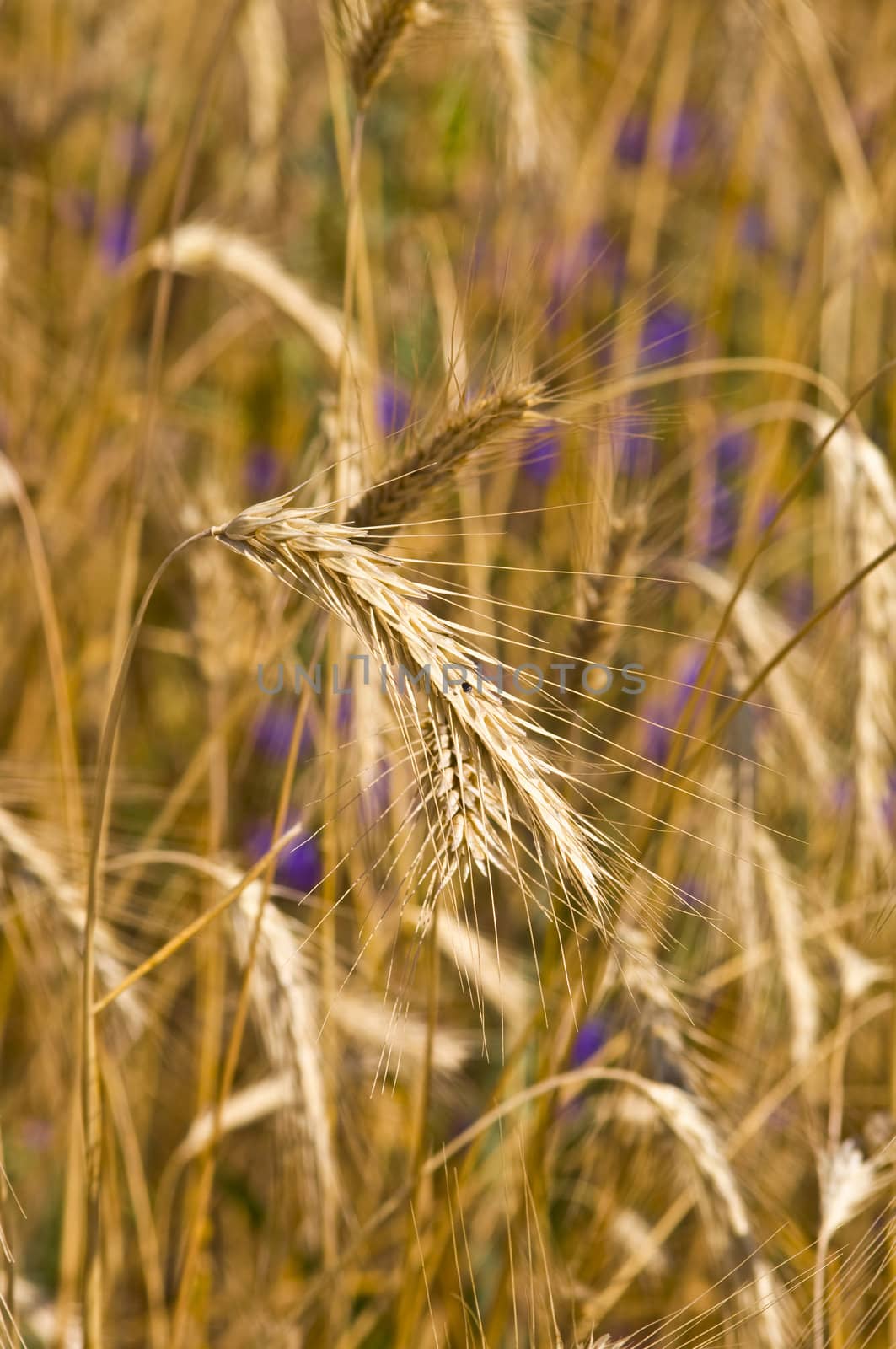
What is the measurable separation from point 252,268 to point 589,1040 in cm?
82

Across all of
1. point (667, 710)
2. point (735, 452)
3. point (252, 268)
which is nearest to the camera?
point (252, 268)

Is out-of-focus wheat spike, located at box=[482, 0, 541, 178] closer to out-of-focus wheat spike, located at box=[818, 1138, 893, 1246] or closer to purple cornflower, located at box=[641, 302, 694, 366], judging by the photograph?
purple cornflower, located at box=[641, 302, 694, 366]

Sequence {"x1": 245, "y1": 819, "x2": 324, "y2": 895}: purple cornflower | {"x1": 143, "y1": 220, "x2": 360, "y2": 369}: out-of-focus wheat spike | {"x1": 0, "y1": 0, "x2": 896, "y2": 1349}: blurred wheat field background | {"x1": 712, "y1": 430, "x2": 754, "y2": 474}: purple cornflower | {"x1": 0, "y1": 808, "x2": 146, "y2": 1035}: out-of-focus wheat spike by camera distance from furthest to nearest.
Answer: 1. {"x1": 712, "y1": 430, "x2": 754, "y2": 474}: purple cornflower
2. {"x1": 245, "y1": 819, "x2": 324, "y2": 895}: purple cornflower
3. {"x1": 143, "y1": 220, "x2": 360, "y2": 369}: out-of-focus wheat spike
4. {"x1": 0, "y1": 808, "x2": 146, "y2": 1035}: out-of-focus wheat spike
5. {"x1": 0, "y1": 0, "x2": 896, "y2": 1349}: blurred wheat field background

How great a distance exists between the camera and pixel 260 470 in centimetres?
148

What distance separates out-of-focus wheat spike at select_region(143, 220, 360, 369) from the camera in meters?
1.00

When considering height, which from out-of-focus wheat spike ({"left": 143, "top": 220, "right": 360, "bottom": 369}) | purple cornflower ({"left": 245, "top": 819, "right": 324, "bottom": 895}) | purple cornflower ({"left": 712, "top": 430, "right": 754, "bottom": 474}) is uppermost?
out-of-focus wheat spike ({"left": 143, "top": 220, "right": 360, "bottom": 369})

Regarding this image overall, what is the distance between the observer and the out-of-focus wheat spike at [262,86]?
4.43 feet

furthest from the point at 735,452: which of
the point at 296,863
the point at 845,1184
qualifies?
the point at 845,1184

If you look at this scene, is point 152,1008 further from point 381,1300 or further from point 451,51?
point 451,51

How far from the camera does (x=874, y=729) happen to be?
884 mm

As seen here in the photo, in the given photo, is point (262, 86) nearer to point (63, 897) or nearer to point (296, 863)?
point (296, 863)

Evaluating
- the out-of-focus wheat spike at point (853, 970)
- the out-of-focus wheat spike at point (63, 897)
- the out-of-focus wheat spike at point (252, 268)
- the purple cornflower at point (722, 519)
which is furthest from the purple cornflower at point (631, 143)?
the out-of-focus wheat spike at point (63, 897)

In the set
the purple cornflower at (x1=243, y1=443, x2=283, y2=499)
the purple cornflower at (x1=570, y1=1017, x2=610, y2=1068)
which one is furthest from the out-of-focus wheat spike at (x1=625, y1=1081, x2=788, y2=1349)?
the purple cornflower at (x1=243, y1=443, x2=283, y2=499)

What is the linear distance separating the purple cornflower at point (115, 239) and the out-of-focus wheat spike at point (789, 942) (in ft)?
3.62
